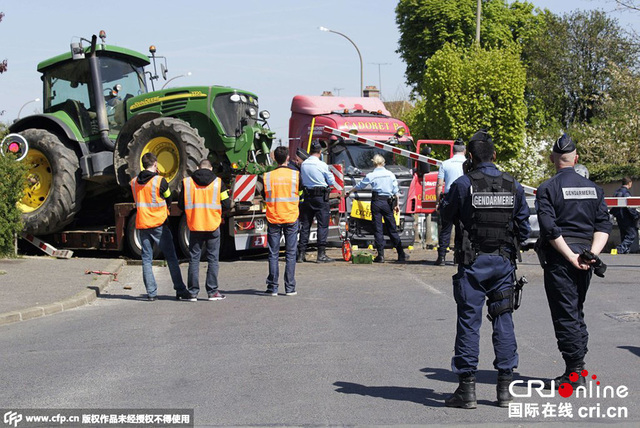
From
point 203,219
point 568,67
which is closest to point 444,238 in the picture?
point 203,219

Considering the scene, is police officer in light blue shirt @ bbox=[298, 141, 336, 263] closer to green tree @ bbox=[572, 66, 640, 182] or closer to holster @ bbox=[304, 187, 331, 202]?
holster @ bbox=[304, 187, 331, 202]

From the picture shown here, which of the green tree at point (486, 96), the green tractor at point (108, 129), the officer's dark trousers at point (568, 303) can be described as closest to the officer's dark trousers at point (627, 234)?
the green tractor at point (108, 129)

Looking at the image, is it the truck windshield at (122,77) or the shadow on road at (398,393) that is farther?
the truck windshield at (122,77)

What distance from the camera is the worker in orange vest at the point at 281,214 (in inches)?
436

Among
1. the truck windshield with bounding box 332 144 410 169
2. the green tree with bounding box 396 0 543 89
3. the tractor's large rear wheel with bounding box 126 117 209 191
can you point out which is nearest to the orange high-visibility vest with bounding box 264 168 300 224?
the tractor's large rear wheel with bounding box 126 117 209 191

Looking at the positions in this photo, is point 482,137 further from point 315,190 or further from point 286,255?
point 315,190

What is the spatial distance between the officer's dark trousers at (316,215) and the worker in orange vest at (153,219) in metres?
3.79

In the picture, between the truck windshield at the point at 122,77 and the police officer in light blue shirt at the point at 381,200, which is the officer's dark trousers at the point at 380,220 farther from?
the truck windshield at the point at 122,77

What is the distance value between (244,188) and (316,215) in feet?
4.29

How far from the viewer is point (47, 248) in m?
16.8

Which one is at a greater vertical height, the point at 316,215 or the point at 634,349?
the point at 316,215

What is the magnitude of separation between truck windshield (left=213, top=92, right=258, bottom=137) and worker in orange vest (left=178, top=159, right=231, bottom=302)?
4555mm

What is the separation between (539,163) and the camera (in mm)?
46375

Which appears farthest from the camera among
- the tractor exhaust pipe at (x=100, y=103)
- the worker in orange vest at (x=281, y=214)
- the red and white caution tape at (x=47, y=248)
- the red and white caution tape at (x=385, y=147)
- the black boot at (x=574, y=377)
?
the red and white caution tape at (x=385, y=147)
